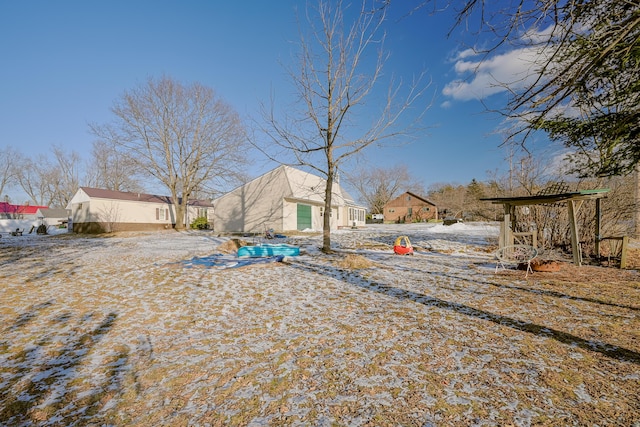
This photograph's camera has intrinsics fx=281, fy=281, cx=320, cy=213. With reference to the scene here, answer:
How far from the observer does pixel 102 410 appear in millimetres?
2521

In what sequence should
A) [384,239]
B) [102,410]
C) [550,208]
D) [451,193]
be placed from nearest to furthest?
[102,410], [550,208], [384,239], [451,193]

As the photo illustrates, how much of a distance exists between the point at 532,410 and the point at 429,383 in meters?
0.81

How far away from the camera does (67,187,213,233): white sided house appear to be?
25.9 metres

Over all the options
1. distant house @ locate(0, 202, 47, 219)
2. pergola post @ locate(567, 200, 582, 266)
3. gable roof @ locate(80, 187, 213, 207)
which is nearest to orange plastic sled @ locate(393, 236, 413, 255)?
pergola post @ locate(567, 200, 582, 266)

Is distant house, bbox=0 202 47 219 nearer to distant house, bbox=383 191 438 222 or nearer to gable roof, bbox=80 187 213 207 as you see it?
gable roof, bbox=80 187 213 207

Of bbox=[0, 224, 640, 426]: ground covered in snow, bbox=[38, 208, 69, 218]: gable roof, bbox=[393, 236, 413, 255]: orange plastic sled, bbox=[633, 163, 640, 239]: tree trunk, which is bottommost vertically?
bbox=[0, 224, 640, 426]: ground covered in snow

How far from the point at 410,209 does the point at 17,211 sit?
248 ft

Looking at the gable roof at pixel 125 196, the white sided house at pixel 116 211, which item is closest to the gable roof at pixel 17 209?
the gable roof at pixel 125 196

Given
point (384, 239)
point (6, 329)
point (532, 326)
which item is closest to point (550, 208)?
point (384, 239)

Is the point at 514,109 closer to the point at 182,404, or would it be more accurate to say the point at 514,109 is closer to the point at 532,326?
the point at 532,326

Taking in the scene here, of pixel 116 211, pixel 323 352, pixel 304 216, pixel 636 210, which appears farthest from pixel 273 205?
pixel 636 210

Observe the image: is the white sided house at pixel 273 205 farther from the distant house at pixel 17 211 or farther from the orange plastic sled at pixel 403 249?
the distant house at pixel 17 211

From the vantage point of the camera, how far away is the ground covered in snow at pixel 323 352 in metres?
2.43

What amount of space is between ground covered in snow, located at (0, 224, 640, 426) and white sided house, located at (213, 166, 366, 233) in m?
14.6
